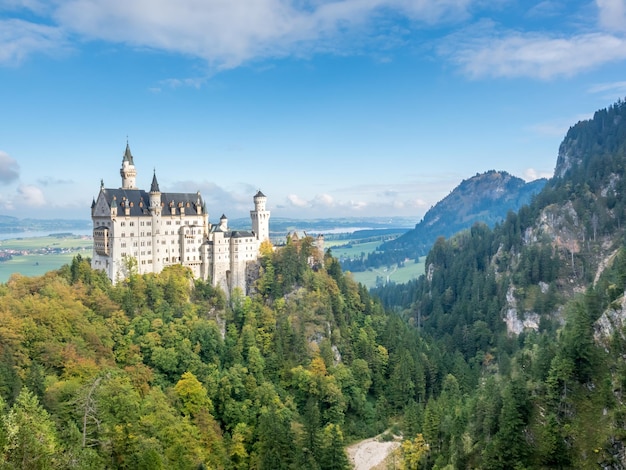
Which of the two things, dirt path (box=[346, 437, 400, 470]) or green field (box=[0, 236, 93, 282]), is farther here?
green field (box=[0, 236, 93, 282])

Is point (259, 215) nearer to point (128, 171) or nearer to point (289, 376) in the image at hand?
point (128, 171)

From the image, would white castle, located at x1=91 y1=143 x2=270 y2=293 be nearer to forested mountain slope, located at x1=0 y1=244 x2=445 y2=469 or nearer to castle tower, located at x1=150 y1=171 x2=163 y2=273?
castle tower, located at x1=150 y1=171 x2=163 y2=273

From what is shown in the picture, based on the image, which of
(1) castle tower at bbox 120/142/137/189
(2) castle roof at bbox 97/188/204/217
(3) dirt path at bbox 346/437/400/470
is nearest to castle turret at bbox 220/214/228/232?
(2) castle roof at bbox 97/188/204/217

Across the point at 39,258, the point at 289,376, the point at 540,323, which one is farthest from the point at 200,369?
the point at 39,258

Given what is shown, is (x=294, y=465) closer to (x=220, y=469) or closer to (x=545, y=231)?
(x=220, y=469)

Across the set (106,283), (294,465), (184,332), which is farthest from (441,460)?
(106,283)

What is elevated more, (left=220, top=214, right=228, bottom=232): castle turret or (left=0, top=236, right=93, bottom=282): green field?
(left=220, top=214, right=228, bottom=232): castle turret
